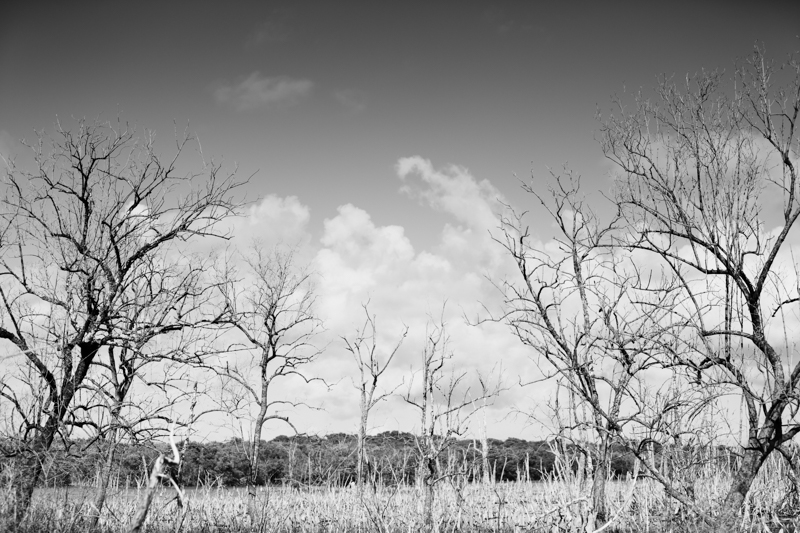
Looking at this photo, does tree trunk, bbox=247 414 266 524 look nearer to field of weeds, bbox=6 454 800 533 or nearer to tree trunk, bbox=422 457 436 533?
field of weeds, bbox=6 454 800 533

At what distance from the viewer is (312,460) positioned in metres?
18.4

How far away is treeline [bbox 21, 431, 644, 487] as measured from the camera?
8469 millimetres

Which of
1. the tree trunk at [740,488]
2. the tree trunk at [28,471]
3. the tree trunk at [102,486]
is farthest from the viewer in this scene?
the tree trunk at [28,471]

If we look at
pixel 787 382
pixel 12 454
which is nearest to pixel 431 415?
pixel 787 382

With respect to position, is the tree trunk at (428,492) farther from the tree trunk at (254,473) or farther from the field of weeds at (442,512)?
the tree trunk at (254,473)

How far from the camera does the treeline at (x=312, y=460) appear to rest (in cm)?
847

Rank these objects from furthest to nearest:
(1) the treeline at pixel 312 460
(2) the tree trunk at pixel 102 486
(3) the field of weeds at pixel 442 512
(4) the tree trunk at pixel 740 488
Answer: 1. (1) the treeline at pixel 312 460
2. (3) the field of weeds at pixel 442 512
3. (2) the tree trunk at pixel 102 486
4. (4) the tree trunk at pixel 740 488

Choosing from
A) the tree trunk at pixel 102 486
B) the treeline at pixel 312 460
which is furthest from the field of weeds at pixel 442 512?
the treeline at pixel 312 460

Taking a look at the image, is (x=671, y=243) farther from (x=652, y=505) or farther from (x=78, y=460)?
(x=78, y=460)

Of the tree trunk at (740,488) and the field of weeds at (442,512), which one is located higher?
the tree trunk at (740,488)

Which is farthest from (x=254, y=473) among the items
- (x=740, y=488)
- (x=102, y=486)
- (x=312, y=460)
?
(x=740, y=488)

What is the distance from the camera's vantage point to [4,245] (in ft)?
32.9

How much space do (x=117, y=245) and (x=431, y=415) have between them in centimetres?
671

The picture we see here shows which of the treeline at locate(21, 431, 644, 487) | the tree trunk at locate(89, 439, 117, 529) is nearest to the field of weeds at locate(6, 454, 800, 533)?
the tree trunk at locate(89, 439, 117, 529)
